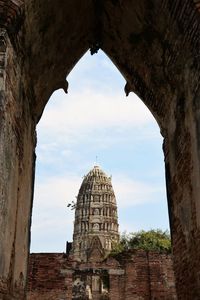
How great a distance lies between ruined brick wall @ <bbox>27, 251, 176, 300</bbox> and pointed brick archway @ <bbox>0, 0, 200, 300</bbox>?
5967 mm

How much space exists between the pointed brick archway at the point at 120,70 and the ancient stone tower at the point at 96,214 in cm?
3663

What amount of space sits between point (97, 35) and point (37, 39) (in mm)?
1383

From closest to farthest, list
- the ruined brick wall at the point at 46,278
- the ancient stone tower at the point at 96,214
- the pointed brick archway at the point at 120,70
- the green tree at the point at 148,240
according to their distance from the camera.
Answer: the pointed brick archway at the point at 120,70
the ruined brick wall at the point at 46,278
the green tree at the point at 148,240
the ancient stone tower at the point at 96,214

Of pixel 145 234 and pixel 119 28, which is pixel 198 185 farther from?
pixel 145 234

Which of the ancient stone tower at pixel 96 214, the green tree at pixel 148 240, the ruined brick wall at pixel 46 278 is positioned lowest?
the ruined brick wall at pixel 46 278

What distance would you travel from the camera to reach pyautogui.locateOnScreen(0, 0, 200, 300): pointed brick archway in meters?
4.01

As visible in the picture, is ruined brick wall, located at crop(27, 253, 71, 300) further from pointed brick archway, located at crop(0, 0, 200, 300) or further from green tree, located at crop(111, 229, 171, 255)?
green tree, located at crop(111, 229, 171, 255)

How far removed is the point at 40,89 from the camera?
18.3 ft

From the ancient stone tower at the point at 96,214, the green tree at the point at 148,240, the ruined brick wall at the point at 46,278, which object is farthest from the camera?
the ancient stone tower at the point at 96,214

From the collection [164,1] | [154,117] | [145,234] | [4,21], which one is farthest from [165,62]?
[145,234]

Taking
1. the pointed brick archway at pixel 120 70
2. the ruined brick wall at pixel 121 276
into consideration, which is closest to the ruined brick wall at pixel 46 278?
the ruined brick wall at pixel 121 276

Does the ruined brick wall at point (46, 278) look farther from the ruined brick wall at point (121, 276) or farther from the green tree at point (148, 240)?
the green tree at point (148, 240)

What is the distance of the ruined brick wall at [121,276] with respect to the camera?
11.0 meters

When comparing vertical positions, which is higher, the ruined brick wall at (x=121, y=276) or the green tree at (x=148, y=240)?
the green tree at (x=148, y=240)
